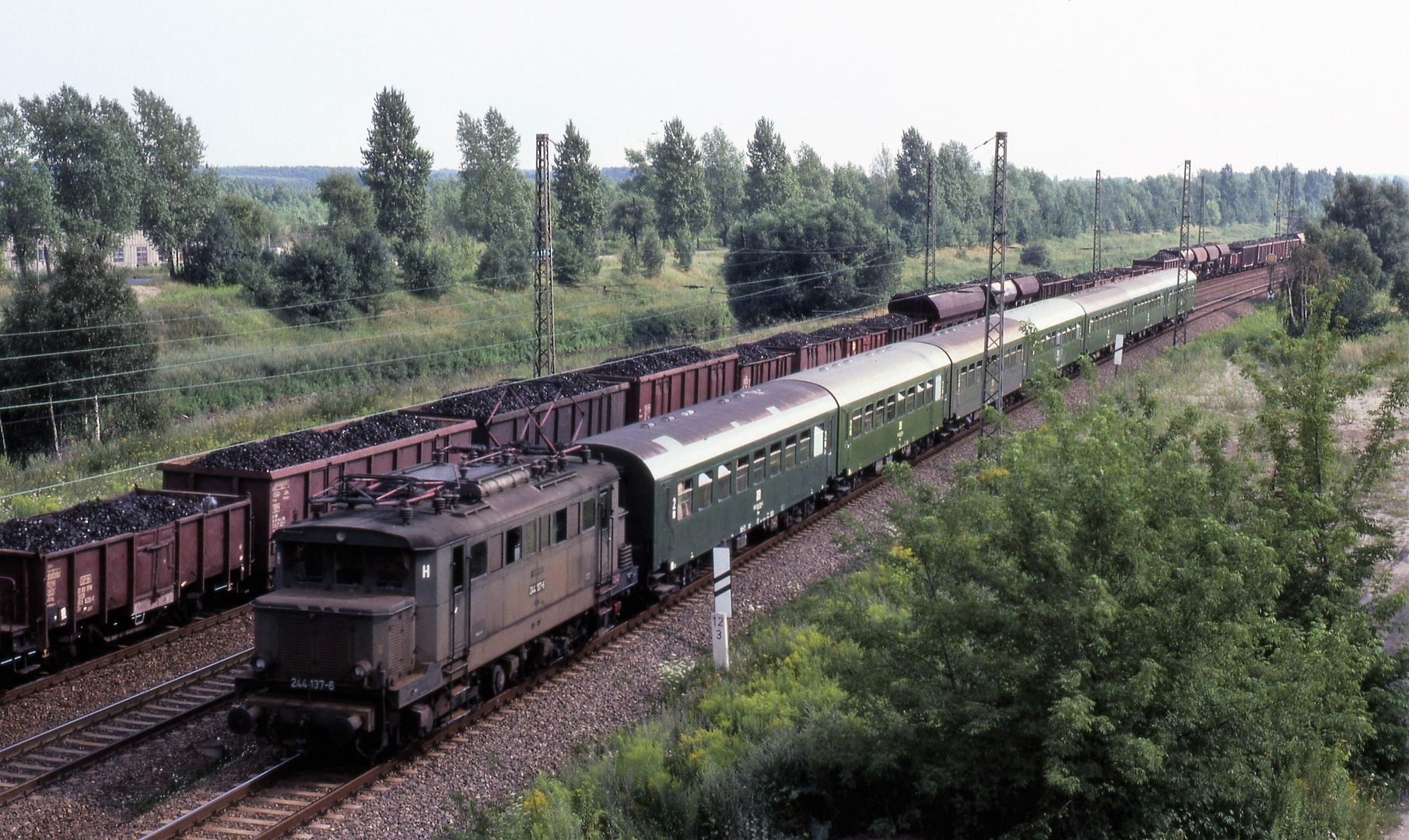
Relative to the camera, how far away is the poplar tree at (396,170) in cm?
7475

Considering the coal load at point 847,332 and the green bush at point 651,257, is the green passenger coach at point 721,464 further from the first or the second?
the green bush at point 651,257

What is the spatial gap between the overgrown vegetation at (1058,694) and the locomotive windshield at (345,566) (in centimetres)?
255

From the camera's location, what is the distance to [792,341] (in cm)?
3628

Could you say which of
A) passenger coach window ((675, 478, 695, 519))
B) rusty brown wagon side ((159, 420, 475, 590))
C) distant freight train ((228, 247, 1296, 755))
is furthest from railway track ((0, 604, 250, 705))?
passenger coach window ((675, 478, 695, 519))

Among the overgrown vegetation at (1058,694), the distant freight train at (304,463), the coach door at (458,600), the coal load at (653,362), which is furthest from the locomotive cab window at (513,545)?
the coal load at (653,362)

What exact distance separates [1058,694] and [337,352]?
49.5 m

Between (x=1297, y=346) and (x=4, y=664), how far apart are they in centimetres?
1797

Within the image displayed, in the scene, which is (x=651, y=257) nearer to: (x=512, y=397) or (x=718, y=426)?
(x=512, y=397)

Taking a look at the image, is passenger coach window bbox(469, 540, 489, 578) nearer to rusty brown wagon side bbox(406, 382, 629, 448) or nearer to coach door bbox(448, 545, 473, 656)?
coach door bbox(448, 545, 473, 656)

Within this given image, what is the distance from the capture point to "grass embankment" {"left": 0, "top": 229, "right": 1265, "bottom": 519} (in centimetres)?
3070

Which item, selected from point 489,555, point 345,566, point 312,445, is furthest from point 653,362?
point 345,566

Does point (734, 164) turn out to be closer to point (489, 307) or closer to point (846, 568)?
point (489, 307)

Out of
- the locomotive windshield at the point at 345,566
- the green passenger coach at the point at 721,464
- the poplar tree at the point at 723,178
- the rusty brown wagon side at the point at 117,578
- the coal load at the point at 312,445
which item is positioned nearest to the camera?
the locomotive windshield at the point at 345,566

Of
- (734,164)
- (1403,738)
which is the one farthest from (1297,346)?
(734,164)
